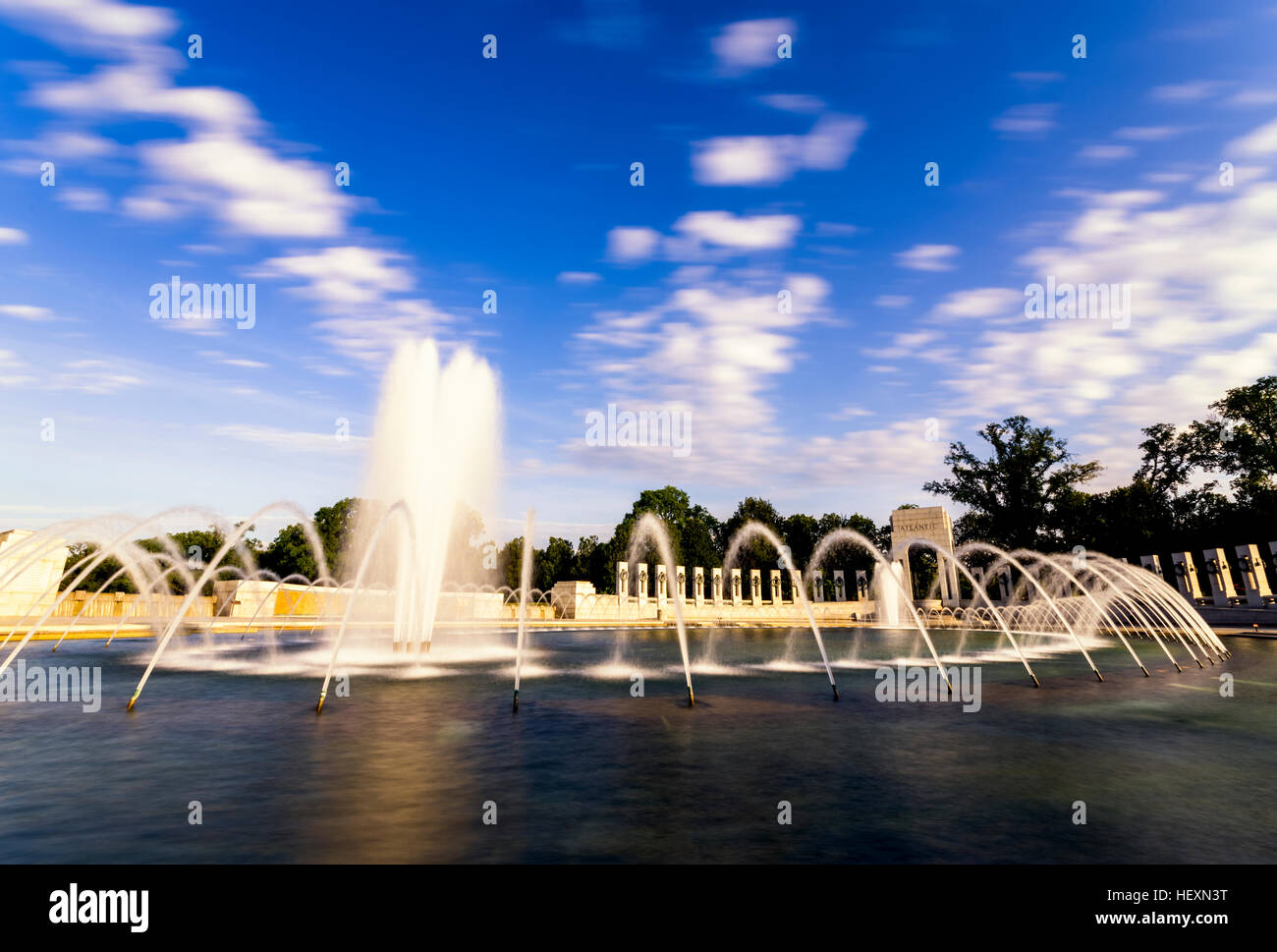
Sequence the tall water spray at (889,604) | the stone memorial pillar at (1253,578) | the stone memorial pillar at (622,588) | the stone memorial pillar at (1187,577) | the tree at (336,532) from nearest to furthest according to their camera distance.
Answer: the stone memorial pillar at (1253,578), the stone memorial pillar at (1187,577), the tall water spray at (889,604), the stone memorial pillar at (622,588), the tree at (336,532)

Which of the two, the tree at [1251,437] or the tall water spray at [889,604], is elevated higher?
the tree at [1251,437]

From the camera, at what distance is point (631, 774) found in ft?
31.3

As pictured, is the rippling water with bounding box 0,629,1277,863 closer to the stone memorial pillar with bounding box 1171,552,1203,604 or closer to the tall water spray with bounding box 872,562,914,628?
the stone memorial pillar with bounding box 1171,552,1203,604

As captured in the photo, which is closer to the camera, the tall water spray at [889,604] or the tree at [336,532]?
the tall water spray at [889,604]

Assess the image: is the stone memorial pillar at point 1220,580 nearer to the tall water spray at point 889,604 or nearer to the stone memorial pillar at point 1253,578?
the stone memorial pillar at point 1253,578

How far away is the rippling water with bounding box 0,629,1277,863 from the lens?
272 inches

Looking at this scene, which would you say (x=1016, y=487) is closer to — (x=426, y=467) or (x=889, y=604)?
(x=889, y=604)

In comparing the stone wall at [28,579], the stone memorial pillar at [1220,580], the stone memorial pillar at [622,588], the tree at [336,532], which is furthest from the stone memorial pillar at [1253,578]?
the tree at [336,532]

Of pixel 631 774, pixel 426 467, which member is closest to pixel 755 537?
pixel 426 467

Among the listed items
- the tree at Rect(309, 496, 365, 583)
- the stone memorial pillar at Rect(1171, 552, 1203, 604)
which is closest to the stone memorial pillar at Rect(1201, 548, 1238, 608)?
the stone memorial pillar at Rect(1171, 552, 1203, 604)

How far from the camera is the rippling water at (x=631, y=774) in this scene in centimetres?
690
